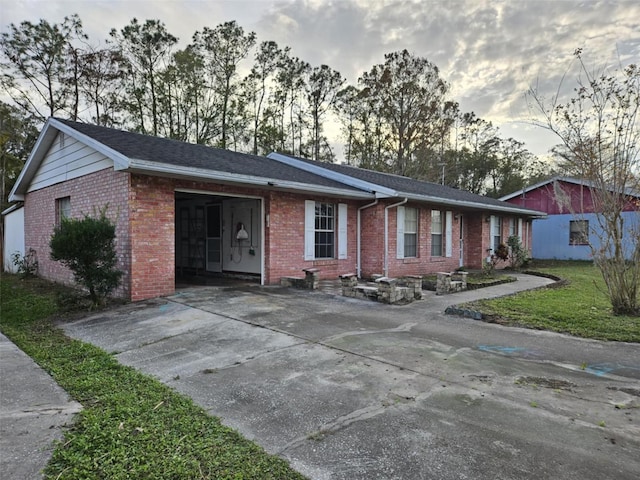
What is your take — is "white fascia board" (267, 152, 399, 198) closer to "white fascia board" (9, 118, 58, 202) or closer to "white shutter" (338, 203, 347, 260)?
"white shutter" (338, 203, 347, 260)

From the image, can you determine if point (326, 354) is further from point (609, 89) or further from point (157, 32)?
point (157, 32)

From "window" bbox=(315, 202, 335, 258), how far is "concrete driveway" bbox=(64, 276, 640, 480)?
4.48m

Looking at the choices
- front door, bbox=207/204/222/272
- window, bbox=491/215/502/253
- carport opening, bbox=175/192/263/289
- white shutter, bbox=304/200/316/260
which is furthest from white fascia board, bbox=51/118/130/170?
window, bbox=491/215/502/253

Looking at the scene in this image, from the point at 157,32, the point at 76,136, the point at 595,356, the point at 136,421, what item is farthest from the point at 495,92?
the point at 157,32

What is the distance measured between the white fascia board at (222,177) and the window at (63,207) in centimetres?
433

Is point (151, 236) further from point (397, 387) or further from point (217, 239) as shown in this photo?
point (397, 387)

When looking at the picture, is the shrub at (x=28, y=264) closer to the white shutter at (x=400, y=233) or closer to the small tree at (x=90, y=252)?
the small tree at (x=90, y=252)

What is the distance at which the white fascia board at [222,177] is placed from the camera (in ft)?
22.6

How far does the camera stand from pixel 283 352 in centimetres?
462

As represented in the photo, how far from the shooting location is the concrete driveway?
97.0 inches

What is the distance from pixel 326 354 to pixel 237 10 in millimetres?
11280

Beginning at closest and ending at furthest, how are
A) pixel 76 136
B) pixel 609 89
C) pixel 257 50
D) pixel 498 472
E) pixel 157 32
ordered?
pixel 498 472 → pixel 609 89 → pixel 76 136 → pixel 157 32 → pixel 257 50

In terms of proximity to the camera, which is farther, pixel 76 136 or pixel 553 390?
pixel 76 136

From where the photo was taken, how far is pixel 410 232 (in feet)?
41.1
